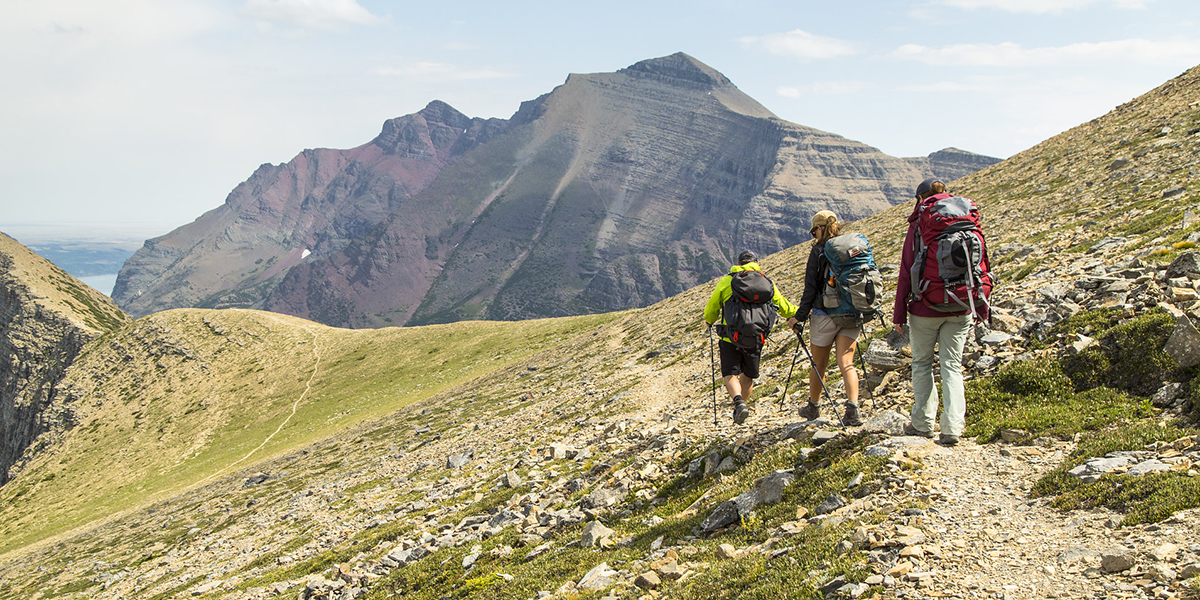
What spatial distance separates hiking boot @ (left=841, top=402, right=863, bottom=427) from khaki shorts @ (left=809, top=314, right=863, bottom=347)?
1.39 metres

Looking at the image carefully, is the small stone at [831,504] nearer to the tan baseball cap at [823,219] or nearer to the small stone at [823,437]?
the small stone at [823,437]

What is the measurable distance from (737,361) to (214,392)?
83.8 meters

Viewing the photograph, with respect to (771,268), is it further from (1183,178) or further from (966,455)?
(966,455)

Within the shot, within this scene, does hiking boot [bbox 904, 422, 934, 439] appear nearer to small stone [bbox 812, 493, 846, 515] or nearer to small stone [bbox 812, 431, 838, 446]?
small stone [bbox 812, 431, 838, 446]

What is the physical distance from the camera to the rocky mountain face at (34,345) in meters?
93.9

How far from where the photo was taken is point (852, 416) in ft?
39.0

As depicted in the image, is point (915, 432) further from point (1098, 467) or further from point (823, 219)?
point (823, 219)

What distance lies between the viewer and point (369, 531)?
756 inches

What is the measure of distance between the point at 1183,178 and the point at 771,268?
85.3 ft

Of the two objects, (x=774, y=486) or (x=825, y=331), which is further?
(x=825, y=331)

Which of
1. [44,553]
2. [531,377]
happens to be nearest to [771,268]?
[531,377]

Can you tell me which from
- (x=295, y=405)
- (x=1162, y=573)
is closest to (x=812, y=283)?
(x=1162, y=573)

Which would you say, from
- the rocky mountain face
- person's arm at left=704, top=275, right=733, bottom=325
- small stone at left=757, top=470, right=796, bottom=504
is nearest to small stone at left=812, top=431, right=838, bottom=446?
small stone at left=757, top=470, right=796, bottom=504

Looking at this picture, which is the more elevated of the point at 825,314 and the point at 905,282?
the point at 905,282
